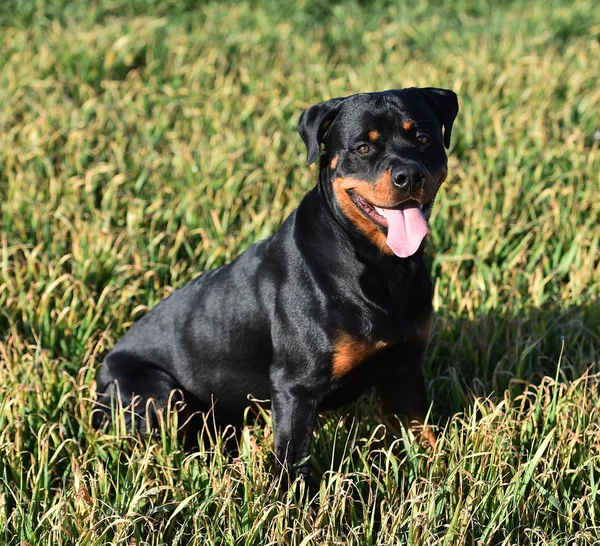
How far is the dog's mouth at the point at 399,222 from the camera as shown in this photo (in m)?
2.87

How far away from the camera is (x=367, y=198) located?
2854 mm

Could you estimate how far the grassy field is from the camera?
279 cm

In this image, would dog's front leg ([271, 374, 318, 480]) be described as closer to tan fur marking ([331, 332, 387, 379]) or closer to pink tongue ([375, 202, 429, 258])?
tan fur marking ([331, 332, 387, 379])

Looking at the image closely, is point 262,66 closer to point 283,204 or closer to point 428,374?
point 283,204

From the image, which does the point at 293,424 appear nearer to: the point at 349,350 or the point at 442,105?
the point at 349,350

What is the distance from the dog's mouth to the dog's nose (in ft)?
0.31

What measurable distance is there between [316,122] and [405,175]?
45 cm

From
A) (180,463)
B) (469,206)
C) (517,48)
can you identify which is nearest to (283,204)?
(469,206)

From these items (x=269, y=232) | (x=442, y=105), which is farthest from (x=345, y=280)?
(x=269, y=232)

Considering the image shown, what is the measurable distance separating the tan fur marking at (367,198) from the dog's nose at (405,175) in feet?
0.09

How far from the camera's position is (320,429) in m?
3.28

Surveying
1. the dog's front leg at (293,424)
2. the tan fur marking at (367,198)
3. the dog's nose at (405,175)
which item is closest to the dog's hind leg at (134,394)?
the dog's front leg at (293,424)

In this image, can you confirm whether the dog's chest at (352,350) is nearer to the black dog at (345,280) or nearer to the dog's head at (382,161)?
the black dog at (345,280)

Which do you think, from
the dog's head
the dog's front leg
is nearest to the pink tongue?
the dog's head
